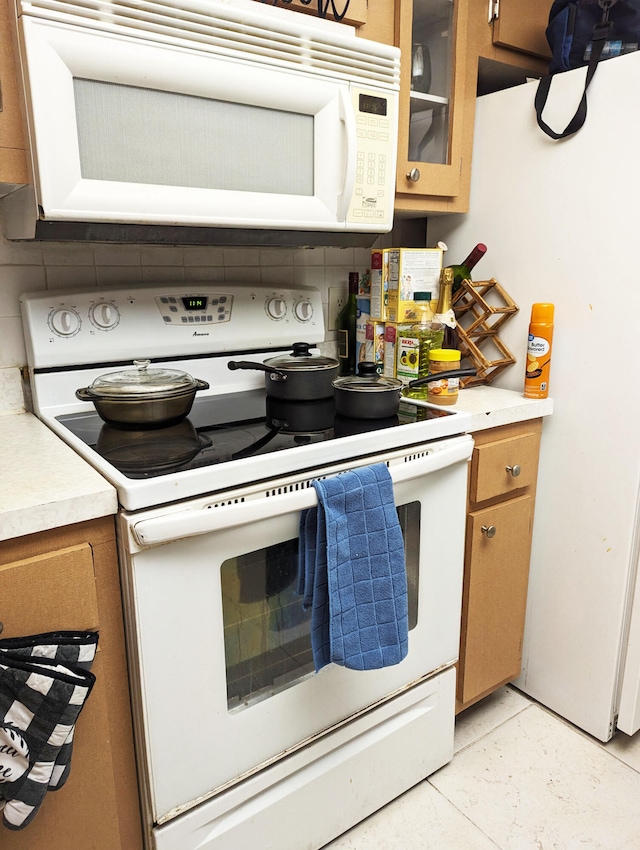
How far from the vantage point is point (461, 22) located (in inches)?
57.7

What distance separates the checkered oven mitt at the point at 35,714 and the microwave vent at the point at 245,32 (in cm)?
95

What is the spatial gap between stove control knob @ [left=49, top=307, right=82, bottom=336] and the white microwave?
171 millimetres

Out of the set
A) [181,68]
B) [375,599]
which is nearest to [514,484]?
[375,599]

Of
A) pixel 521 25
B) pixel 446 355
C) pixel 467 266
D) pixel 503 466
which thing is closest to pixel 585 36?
pixel 521 25

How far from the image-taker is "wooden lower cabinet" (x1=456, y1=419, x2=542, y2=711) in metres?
1.46

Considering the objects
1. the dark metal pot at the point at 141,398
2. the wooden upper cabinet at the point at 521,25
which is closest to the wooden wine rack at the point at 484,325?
the wooden upper cabinet at the point at 521,25

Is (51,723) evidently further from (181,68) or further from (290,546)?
(181,68)

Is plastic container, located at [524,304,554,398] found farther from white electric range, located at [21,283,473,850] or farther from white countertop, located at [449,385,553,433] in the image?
white electric range, located at [21,283,473,850]

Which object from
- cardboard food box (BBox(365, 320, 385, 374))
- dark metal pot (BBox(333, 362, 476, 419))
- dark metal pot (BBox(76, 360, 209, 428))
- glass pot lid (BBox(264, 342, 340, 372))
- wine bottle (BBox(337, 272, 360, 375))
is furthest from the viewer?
wine bottle (BBox(337, 272, 360, 375))

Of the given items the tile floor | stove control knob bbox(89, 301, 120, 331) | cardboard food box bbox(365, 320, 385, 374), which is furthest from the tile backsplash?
the tile floor

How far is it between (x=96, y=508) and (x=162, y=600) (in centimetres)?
18

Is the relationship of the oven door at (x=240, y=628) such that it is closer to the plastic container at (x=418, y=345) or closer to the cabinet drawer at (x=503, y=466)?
the cabinet drawer at (x=503, y=466)

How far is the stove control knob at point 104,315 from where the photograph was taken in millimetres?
1330

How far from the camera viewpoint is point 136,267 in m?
1.45
